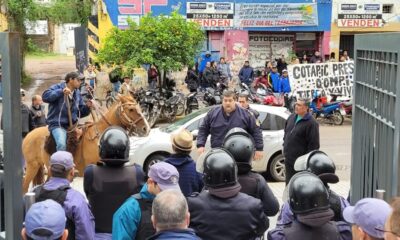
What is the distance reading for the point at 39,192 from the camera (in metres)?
4.91

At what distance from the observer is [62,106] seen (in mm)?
9289

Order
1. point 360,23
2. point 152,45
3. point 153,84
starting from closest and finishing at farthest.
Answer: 1. point 152,45
2. point 153,84
3. point 360,23

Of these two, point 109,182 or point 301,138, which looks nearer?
point 109,182

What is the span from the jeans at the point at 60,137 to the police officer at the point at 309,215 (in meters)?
5.92

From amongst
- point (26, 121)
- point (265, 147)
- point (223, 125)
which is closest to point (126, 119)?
point (223, 125)

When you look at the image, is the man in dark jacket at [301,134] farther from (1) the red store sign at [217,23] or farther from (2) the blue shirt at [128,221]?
(1) the red store sign at [217,23]

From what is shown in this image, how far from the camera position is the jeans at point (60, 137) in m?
9.23

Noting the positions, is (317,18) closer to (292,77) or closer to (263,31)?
(263,31)

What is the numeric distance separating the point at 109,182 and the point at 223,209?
1.25 metres

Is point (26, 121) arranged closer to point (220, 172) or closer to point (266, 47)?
point (220, 172)

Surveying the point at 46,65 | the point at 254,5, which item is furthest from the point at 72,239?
the point at 46,65

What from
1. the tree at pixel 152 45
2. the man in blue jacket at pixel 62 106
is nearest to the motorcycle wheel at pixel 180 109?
the tree at pixel 152 45

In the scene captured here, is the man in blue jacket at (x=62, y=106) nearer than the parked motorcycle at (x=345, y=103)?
Yes

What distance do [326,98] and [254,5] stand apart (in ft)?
28.5
